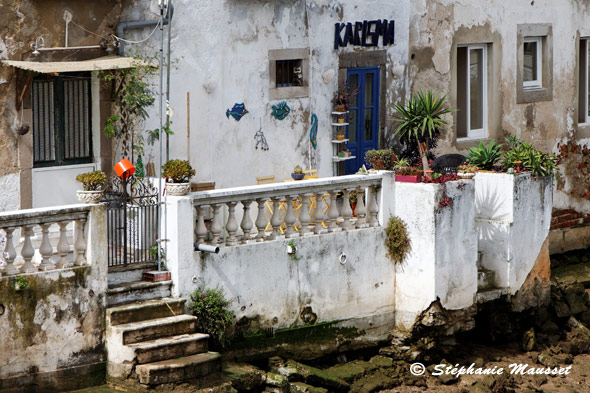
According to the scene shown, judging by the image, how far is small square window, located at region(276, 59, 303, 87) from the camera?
17547 mm

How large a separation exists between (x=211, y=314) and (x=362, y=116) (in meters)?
5.90

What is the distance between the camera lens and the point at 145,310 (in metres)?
13.3

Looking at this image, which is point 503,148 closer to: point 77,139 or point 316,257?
point 316,257

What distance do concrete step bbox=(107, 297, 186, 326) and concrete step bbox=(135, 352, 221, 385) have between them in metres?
0.69

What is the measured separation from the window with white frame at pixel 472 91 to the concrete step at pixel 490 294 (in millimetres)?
4088

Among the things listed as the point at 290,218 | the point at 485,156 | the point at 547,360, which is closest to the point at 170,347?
the point at 290,218

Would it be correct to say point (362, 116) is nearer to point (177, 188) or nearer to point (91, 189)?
point (177, 188)

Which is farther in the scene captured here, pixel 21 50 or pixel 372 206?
pixel 372 206

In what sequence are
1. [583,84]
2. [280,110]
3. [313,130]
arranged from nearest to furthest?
[280,110], [313,130], [583,84]

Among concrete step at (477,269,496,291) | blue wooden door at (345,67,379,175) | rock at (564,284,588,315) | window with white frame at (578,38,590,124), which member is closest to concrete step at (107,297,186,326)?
concrete step at (477,269,496,291)

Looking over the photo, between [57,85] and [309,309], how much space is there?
4.35 m

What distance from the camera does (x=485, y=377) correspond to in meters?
16.0

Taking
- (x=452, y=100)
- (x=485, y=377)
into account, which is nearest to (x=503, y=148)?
(x=452, y=100)

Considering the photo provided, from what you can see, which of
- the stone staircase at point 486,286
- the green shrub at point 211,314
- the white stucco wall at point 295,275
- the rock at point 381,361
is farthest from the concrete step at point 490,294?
the green shrub at point 211,314
